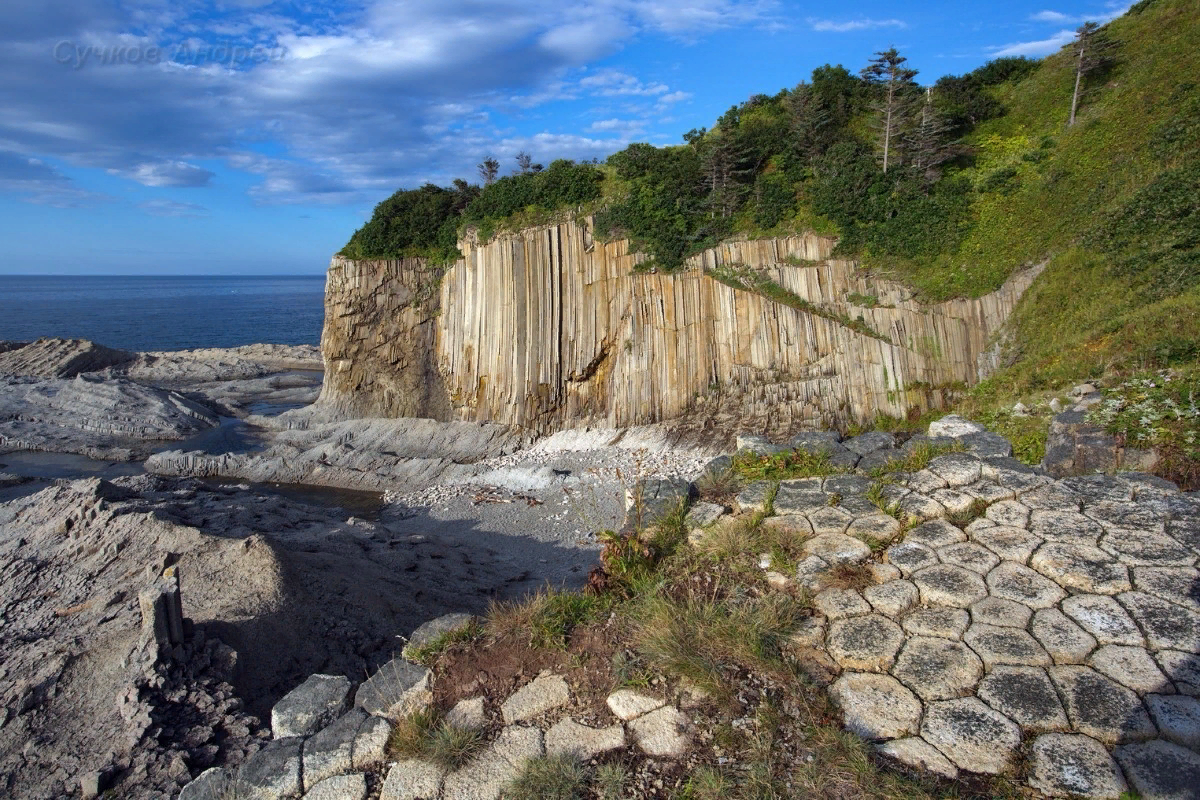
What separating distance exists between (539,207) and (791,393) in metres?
11.4

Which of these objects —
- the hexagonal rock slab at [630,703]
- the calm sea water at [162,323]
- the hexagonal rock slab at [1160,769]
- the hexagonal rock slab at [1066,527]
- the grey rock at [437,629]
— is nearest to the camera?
the hexagonal rock slab at [1160,769]

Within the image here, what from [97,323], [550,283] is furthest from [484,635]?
[97,323]

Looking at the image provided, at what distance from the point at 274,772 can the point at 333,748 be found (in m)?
0.38

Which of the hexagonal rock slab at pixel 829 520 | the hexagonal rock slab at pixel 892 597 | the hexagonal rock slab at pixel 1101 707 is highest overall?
the hexagonal rock slab at pixel 829 520

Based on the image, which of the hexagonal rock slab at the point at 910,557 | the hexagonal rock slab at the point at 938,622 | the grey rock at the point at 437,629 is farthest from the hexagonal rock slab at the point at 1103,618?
the grey rock at the point at 437,629

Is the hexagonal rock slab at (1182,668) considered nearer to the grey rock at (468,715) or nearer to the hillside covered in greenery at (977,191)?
the grey rock at (468,715)

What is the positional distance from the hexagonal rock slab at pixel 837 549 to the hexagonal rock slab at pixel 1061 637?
127 cm

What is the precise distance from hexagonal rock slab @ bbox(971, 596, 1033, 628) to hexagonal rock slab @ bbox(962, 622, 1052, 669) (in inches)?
2.2

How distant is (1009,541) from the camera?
16.7ft

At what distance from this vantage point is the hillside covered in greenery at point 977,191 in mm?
12234

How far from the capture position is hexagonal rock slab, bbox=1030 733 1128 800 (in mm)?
3070

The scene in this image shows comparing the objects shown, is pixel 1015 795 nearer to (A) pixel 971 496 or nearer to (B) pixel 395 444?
(A) pixel 971 496

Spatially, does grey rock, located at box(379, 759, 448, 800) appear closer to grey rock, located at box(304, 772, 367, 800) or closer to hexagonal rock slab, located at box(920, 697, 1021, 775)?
grey rock, located at box(304, 772, 367, 800)

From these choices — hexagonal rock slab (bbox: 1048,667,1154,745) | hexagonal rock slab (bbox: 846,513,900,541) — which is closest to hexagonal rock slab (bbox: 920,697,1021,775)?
hexagonal rock slab (bbox: 1048,667,1154,745)
